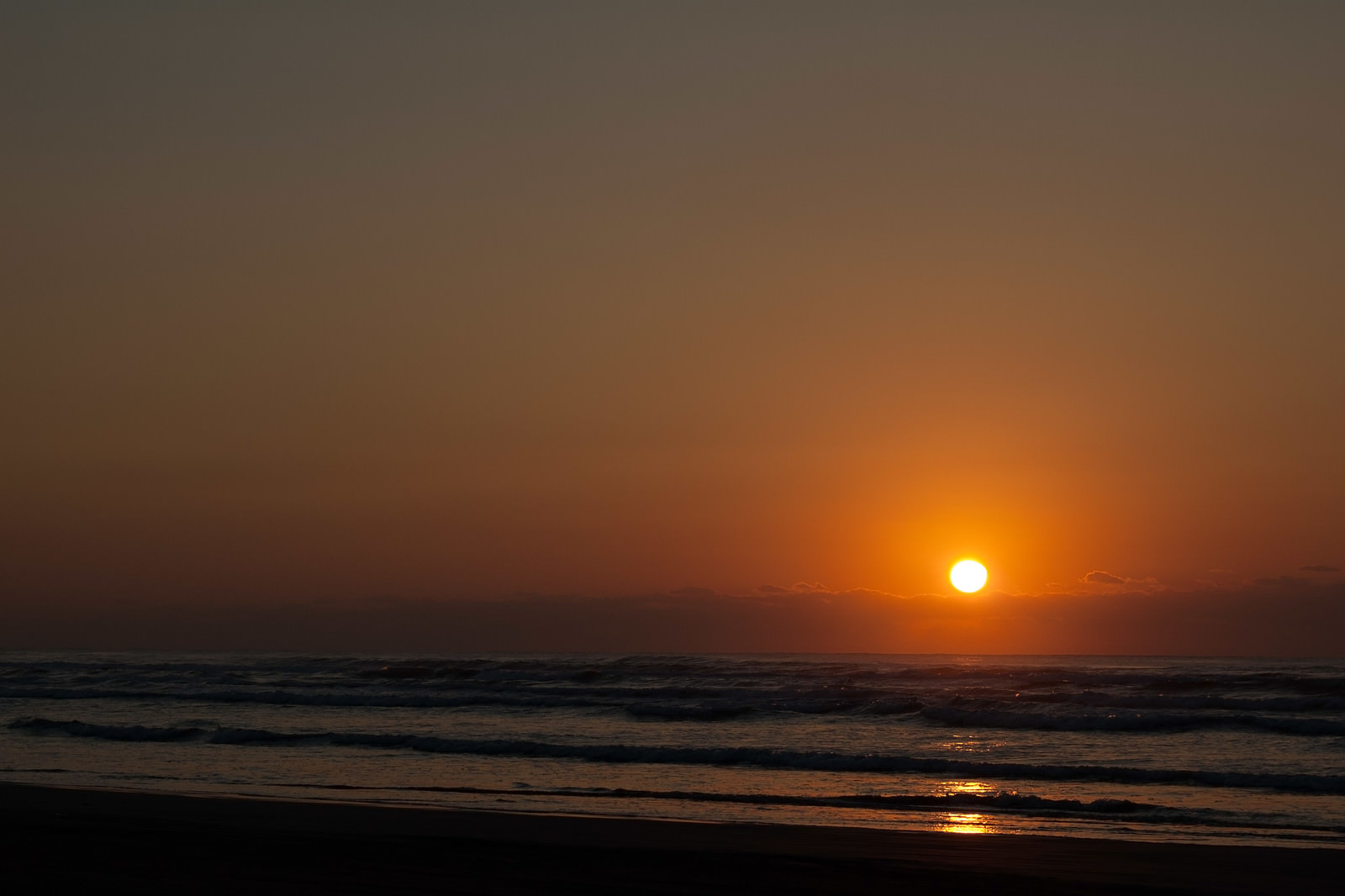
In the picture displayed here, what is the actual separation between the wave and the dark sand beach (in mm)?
7184

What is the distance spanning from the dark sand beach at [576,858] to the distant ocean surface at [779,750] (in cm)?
164

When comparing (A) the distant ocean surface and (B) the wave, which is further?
(B) the wave

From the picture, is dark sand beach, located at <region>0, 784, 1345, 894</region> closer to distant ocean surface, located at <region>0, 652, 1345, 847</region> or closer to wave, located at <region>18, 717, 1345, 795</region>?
Result: distant ocean surface, located at <region>0, 652, 1345, 847</region>

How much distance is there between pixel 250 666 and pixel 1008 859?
69.3 metres

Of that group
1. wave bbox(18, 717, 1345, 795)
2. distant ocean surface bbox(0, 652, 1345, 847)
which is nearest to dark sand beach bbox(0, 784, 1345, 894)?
distant ocean surface bbox(0, 652, 1345, 847)

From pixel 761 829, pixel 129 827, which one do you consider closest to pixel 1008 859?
pixel 761 829

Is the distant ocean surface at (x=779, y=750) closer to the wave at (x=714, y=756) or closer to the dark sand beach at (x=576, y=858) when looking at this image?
the wave at (x=714, y=756)

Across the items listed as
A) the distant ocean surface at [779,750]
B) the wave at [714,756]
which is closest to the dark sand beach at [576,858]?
the distant ocean surface at [779,750]

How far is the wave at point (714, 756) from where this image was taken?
20188 millimetres

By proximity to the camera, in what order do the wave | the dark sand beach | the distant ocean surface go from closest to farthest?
the dark sand beach, the distant ocean surface, the wave

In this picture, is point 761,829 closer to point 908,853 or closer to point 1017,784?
point 908,853

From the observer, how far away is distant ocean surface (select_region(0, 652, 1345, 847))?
677 inches

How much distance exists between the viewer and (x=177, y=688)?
49.7 m

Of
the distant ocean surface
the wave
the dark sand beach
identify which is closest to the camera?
the dark sand beach
